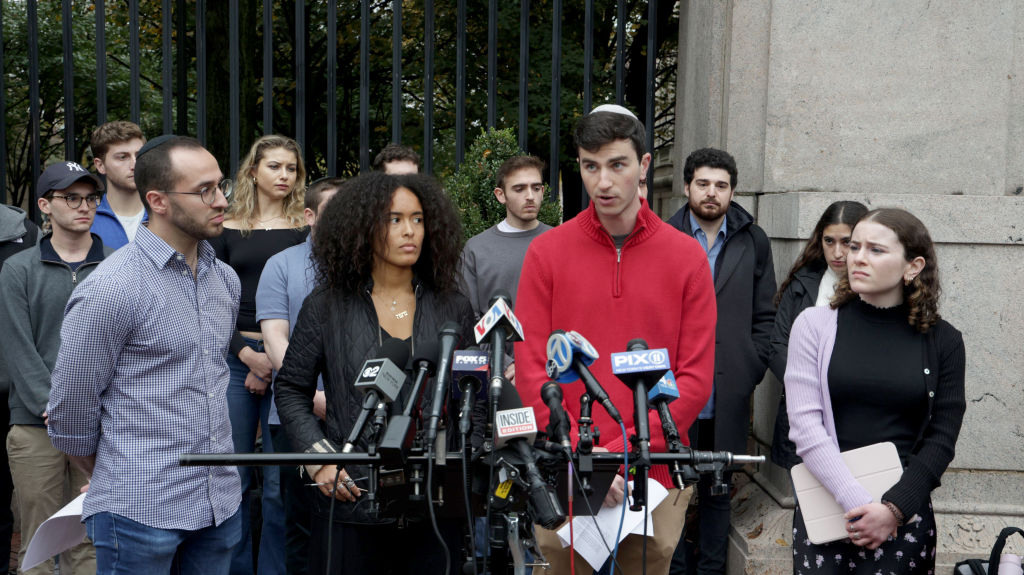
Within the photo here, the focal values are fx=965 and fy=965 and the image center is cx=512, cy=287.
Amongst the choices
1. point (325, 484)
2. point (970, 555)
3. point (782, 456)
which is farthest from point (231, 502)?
point (970, 555)

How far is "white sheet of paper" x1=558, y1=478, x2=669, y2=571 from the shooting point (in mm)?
3178

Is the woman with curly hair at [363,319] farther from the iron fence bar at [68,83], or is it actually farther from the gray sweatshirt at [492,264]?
the iron fence bar at [68,83]

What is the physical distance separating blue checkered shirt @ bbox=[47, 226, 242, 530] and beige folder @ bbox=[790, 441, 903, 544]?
218 centimetres

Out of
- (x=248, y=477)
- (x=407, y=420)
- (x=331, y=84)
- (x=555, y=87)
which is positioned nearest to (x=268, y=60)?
(x=331, y=84)

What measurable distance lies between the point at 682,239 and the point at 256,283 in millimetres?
2647

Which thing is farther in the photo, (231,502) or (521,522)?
(231,502)

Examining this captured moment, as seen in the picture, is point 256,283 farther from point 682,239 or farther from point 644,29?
point 644,29

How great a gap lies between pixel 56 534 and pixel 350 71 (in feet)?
37.3

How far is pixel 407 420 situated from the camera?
7.45 feet

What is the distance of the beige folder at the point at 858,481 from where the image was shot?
11.9 feet

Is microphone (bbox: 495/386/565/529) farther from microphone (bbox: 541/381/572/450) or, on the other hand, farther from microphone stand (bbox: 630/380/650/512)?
microphone stand (bbox: 630/380/650/512)

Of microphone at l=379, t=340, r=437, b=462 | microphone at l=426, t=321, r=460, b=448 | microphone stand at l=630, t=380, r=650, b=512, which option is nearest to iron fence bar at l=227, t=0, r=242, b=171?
microphone at l=379, t=340, r=437, b=462

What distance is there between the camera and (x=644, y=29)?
10445 millimetres

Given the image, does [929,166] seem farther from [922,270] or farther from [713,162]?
[922,270]
